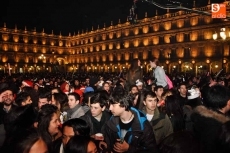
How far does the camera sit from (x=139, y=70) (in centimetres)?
971

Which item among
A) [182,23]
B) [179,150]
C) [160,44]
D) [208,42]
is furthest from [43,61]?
[179,150]

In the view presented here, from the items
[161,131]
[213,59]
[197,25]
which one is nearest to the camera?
[161,131]

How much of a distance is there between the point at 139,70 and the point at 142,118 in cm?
568

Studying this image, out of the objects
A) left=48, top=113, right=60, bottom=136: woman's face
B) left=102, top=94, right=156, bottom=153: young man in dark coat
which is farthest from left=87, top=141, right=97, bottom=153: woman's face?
left=48, top=113, right=60, bottom=136: woman's face

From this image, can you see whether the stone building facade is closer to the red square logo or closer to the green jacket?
the red square logo

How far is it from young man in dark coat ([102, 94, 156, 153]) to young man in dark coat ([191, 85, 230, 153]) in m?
0.70

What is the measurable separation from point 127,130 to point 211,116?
119cm

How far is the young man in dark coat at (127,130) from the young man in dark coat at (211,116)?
697mm

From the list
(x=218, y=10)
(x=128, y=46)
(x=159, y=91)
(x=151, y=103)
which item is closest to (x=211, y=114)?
(x=151, y=103)

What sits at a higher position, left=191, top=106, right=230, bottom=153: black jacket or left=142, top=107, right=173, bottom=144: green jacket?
left=191, top=106, right=230, bottom=153: black jacket

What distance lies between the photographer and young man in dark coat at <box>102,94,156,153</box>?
388 cm

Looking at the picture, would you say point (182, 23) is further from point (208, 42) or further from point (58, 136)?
point (58, 136)

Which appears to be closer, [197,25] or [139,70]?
[139,70]

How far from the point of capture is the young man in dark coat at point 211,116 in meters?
3.56
